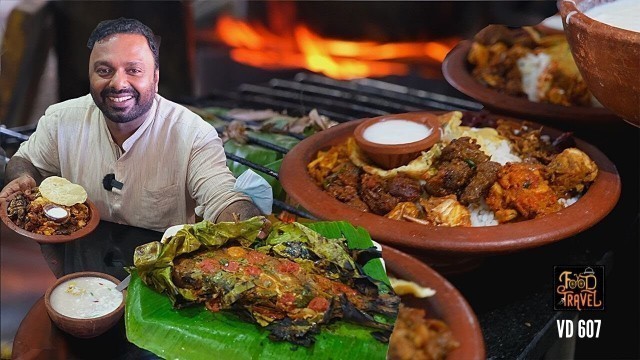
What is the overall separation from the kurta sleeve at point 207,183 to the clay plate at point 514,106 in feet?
3.15

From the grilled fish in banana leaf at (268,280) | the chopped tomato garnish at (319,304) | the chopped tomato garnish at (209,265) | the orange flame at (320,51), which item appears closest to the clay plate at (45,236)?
the grilled fish in banana leaf at (268,280)

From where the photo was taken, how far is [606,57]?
1.84 metres

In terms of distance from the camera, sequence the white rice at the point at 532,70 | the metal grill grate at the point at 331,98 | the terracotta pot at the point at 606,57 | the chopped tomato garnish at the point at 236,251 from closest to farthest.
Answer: the chopped tomato garnish at the point at 236,251 < the terracotta pot at the point at 606,57 < the metal grill grate at the point at 331,98 < the white rice at the point at 532,70

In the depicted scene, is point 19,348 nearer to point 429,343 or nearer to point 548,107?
point 429,343

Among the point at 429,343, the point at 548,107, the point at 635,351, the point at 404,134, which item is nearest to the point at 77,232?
the point at 429,343

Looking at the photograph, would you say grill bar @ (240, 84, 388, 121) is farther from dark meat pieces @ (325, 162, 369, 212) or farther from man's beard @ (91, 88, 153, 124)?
man's beard @ (91, 88, 153, 124)

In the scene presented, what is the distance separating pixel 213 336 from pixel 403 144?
68cm

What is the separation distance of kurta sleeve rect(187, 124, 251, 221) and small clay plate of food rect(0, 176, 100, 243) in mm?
200

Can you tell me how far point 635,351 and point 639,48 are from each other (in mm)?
1236

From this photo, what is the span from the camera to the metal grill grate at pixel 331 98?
2.01 meters

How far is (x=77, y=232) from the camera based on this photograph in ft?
4.66

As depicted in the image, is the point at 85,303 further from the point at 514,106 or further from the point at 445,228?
the point at 514,106

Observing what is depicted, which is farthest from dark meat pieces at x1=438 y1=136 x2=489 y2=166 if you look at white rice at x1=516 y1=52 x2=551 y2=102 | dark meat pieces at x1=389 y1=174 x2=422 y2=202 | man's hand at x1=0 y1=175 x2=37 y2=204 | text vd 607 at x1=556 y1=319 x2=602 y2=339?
man's hand at x1=0 y1=175 x2=37 y2=204

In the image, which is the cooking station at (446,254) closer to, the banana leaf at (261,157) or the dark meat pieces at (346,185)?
the banana leaf at (261,157)
